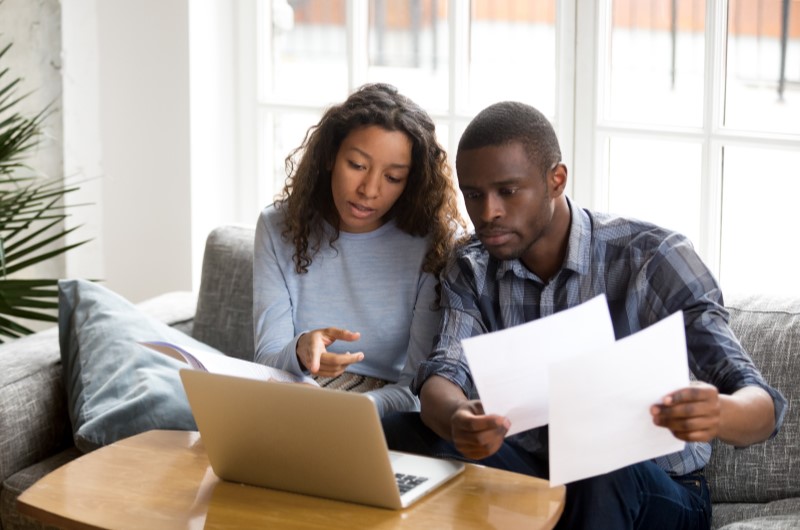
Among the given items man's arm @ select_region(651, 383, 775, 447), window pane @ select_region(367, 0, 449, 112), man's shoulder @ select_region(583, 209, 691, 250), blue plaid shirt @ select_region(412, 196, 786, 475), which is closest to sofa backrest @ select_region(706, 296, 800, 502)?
blue plaid shirt @ select_region(412, 196, 786, 475)

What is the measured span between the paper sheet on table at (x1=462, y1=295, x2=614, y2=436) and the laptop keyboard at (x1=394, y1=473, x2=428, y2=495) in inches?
5.9

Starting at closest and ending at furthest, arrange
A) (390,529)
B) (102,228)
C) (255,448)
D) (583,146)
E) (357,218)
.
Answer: (390,529) < (255,448) < (357,218) < (583,146) < (102,228)

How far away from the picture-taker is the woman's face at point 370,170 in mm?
2146

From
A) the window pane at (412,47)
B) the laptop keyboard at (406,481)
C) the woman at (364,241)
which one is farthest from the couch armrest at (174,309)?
the laptop keyboard at (406,481)

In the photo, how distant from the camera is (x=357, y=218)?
2184 mm

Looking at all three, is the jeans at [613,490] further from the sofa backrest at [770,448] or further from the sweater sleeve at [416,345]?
the sofa backrest at [770,448]

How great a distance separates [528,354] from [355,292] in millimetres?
827

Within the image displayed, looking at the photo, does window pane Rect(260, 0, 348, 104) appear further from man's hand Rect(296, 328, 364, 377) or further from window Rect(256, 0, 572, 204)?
man's hand Rect(296, 328, 364, 377)

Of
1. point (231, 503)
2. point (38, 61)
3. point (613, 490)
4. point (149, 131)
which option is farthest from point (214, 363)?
point (38, 61)

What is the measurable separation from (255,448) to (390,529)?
0.81 feet

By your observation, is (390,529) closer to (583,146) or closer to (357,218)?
(357,218)

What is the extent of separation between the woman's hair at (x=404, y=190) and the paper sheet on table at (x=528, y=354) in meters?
0.72

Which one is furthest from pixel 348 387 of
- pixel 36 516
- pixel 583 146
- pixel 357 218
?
pixel 583 146

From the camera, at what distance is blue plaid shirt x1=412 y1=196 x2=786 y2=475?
180cm
